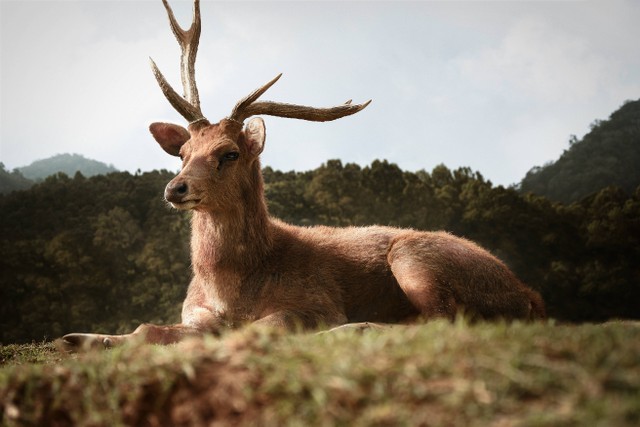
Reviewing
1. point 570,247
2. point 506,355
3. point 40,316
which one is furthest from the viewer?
point 570,247

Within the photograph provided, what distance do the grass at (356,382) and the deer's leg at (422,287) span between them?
3288 millimetres

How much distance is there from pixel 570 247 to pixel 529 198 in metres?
1.73

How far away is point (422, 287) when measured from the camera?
245 inches

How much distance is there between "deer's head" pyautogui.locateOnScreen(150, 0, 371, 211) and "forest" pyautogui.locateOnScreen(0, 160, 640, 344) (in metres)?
9.05

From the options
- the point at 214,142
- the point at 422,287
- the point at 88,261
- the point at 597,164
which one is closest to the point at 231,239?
the point at 214,142

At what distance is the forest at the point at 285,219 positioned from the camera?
16.2m

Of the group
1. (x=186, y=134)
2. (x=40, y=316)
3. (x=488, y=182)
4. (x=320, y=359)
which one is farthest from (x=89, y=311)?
(x=320, y=359)

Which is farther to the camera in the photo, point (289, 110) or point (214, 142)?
point (289, 110)

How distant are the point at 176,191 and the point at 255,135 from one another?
1.21 m

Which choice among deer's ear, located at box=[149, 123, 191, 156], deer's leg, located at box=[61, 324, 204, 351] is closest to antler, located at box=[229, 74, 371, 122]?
deer's ear, located at box=[149, 123, 191, 156]

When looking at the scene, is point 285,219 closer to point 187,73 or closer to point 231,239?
point 187,73

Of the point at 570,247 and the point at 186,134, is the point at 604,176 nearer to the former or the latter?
the point at 570,247

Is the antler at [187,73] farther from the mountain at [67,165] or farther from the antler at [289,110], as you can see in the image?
the mountain at [67,165]

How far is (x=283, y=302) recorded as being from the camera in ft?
20.7
